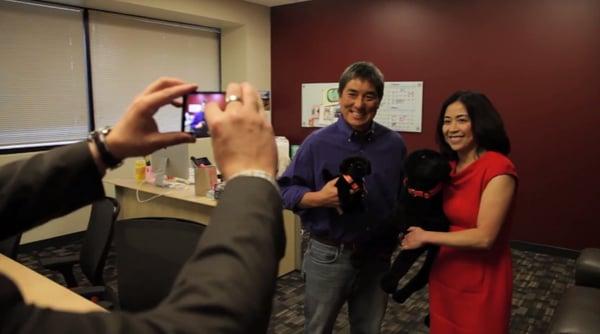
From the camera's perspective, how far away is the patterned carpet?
285cm

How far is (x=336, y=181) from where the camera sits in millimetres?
1714

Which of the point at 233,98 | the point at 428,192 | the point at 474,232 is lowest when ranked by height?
the point at 474,232

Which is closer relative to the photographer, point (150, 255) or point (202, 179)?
point (150, 255)

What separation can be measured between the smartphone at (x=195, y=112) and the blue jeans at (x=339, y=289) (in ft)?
3.73

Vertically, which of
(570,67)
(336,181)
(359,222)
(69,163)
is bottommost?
(359,222)

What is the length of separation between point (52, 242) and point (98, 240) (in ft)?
8.50

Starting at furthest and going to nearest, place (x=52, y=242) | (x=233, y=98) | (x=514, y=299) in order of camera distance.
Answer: (x=52, y=242) → (x=514, y=299) → (x=233, y=98)

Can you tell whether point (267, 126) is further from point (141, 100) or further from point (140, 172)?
point (140, 172)

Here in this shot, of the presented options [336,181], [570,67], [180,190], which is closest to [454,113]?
[336,181]

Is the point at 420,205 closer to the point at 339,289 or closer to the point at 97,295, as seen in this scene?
the point at 339,289

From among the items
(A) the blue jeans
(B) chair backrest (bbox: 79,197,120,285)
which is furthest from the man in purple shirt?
(B) chair backrest (bbox: 79,197,120,285)

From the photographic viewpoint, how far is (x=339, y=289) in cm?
181

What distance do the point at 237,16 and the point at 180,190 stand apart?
282 cm

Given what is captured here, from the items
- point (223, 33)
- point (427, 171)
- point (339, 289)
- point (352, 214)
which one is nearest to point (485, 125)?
point (427, 171)
